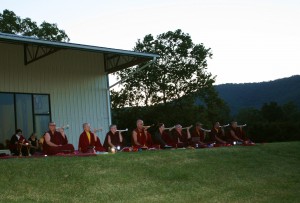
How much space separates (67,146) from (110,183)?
4368 millimetres

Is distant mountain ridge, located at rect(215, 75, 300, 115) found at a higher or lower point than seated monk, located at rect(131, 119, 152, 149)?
higher

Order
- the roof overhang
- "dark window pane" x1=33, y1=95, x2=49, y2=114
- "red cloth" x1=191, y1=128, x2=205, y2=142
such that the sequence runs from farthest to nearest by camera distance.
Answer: "red cloth" x1=191, y1=128, x2=205, y2=142 < "dark window pane" x1=33, y1=95, x2=49, y2=114 < the roof overhang

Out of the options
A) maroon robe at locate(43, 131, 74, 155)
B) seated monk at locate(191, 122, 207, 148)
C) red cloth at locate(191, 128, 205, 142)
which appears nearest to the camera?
maroon robe at locate(43, 131, 74, 155)

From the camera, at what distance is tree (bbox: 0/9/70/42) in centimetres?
2853

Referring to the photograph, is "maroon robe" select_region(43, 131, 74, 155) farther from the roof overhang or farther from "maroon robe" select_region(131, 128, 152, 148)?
the roof overhang

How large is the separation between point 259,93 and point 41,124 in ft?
190

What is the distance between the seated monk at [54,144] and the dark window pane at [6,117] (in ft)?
10.7

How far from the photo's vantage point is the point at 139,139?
15.0 m

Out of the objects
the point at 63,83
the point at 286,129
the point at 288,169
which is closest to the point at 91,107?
the point at 63,83

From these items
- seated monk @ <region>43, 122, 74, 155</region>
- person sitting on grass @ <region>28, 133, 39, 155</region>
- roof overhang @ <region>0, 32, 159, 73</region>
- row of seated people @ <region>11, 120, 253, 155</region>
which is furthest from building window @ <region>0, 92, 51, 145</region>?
seated monk @ <region>43, 122, 74, 155</region>

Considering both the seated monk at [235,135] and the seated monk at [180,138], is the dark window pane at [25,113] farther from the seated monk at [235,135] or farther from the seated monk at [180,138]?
the seated monk at [235,135]

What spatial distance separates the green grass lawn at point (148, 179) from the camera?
7.80 metres

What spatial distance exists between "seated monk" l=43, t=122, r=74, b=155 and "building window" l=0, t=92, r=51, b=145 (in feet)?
10.8

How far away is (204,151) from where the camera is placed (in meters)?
12.8
